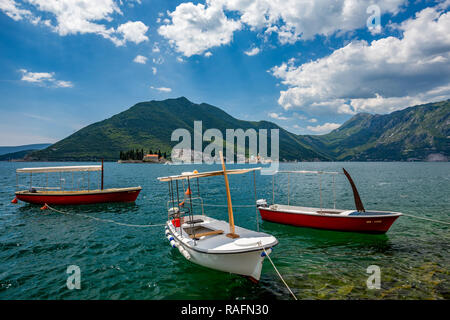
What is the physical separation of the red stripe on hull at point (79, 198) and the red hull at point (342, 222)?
81.6ft

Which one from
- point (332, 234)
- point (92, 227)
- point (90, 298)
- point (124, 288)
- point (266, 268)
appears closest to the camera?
point (90, 298)

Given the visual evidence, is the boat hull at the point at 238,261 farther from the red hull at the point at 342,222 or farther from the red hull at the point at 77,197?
the red hull at the point at 77,197

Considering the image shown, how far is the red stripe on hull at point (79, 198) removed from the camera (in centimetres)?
3203

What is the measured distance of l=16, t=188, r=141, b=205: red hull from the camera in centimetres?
3200

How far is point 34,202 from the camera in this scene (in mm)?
32781

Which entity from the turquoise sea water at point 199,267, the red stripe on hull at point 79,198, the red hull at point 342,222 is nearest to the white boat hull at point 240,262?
the turquoise sea water at point 199,267

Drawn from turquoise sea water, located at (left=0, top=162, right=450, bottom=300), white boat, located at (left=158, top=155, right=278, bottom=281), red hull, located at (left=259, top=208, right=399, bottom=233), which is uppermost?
white boat, located at (left=158, top=155, right=278, bottom=281)

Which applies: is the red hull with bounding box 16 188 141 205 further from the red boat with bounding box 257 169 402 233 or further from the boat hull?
the boat hull

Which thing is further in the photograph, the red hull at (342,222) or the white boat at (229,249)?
the red hull at (342,222)

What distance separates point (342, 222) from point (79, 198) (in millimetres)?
35309

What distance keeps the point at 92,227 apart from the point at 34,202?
18937 mm

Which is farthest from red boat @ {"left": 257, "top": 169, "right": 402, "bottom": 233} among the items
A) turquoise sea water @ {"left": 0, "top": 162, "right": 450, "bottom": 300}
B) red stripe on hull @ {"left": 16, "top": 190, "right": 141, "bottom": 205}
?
red stripe on hull @ {"left": 16, "top": 190, "right": 141, "bottom": 205}

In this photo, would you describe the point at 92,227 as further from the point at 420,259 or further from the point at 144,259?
the point at 420,259
